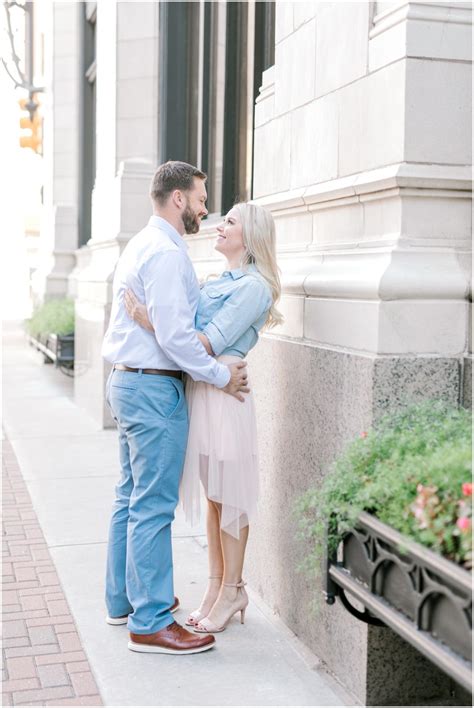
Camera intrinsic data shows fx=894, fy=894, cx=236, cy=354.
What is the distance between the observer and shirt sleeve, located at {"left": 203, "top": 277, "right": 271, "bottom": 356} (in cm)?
408

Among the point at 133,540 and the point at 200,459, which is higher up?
the point at 200,459

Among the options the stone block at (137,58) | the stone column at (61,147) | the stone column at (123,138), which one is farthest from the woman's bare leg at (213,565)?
the stone column at (61,147)

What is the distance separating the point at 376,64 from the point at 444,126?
0.43 metres

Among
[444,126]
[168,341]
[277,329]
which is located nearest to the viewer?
[444,126]

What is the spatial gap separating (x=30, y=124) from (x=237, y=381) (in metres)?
14.6

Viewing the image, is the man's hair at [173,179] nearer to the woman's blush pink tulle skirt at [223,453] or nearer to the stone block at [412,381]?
the woman's blush pink tulle skirt at [223,453]

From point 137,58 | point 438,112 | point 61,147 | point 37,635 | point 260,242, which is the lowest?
point 37,635

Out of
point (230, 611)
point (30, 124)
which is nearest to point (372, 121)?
point (230, 611)

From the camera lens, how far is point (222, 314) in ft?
13.5

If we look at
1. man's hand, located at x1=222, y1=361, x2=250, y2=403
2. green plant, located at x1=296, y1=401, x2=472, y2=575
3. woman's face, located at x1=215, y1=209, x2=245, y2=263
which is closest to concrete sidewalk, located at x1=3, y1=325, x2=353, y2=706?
green plant, located at x1=296, y1=401, x2=472, y2=575

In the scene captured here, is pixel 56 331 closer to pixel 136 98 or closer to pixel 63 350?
pixel 63 350

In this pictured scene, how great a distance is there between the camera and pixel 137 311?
4117 millimetres

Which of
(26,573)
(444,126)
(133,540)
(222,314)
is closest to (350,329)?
(222,314)

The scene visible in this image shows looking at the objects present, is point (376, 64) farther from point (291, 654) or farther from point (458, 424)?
point (291, 654)
